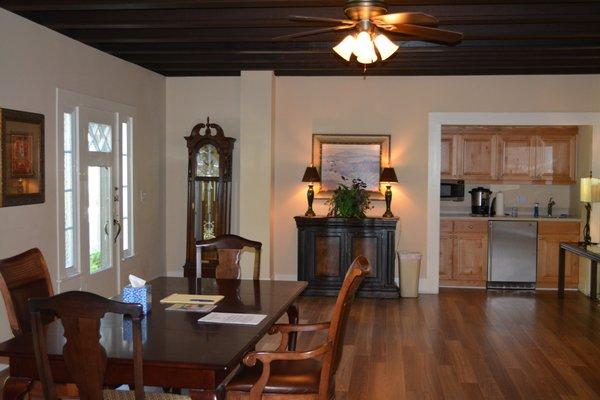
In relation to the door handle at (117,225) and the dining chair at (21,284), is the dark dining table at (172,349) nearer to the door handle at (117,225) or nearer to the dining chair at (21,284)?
the dining chair at (21,284)

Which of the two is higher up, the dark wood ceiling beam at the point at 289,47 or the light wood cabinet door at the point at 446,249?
the dark wood ceiling beam at the point at 289,47

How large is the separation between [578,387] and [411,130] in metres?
4.12

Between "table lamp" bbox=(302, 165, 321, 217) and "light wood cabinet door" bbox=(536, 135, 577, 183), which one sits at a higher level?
"light wood cabinet door" bbox=(536, 135, 577, 183)

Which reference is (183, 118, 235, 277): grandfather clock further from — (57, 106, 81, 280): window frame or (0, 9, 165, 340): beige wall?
(57, 106, 81, 280): window frame

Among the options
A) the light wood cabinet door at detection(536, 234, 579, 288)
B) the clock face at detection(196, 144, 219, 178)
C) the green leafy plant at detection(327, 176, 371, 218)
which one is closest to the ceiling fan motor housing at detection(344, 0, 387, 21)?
the green leafy plant at detection(327, 176, 371, 218)

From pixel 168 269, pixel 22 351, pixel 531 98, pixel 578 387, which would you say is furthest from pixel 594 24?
pixel 168 269

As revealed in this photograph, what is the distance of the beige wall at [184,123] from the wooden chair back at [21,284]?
475 cm

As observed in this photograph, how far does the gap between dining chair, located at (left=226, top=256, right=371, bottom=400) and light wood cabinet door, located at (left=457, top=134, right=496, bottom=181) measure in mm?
5701

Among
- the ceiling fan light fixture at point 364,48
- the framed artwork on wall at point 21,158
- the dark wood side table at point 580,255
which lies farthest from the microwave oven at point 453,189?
the framed artwork on wall at point 21,158

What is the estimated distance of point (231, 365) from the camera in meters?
2.67

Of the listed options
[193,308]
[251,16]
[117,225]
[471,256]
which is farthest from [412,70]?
[193,308]

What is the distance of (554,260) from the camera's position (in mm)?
8352

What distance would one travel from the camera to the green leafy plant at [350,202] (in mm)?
7777

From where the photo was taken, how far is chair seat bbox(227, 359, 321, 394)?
3238mm
